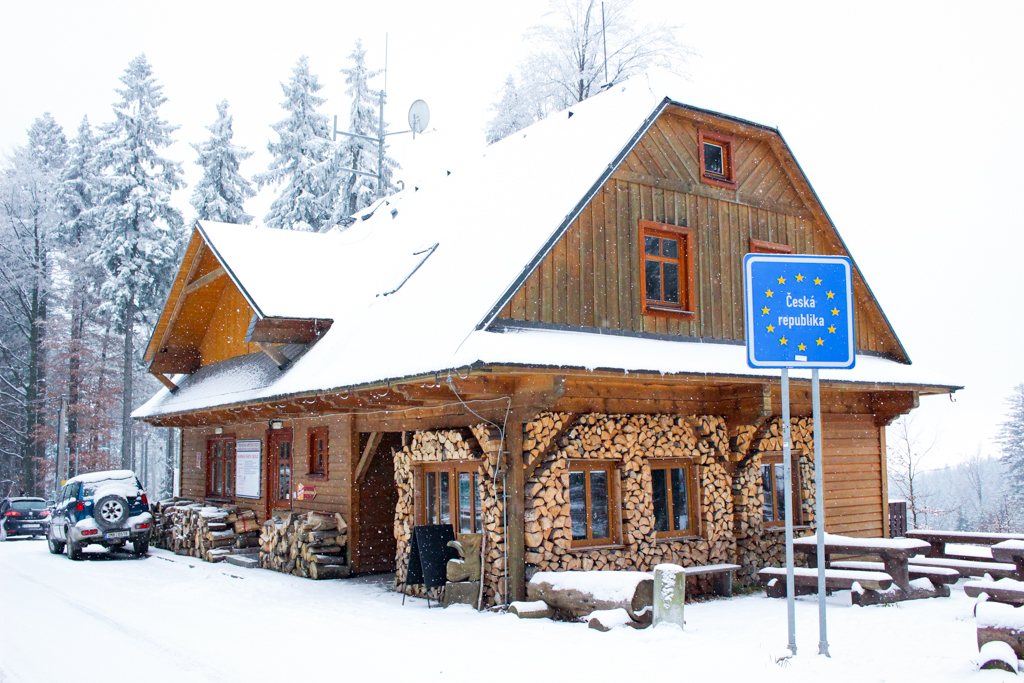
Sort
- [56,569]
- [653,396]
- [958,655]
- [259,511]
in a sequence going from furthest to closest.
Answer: [259,511] < [56,569] < [653,396] < [958,655]

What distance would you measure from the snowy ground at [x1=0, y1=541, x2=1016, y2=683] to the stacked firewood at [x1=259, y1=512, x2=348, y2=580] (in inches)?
54.1

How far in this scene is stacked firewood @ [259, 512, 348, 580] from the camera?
562 inches

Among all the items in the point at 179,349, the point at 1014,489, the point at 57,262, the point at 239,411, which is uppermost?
the point at 57,262

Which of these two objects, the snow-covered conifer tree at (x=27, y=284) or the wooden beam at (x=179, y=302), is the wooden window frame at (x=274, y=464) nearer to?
the wooden beam at (x=179, y=302)

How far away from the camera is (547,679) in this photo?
716cm

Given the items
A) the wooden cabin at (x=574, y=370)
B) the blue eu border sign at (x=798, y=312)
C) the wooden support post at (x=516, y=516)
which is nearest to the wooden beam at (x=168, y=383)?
the wooden cabin at (x=574, y=370)

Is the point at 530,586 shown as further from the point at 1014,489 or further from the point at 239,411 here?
the point at 1014,489

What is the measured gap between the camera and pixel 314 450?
16.1 meters

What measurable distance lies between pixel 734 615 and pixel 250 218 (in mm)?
30637

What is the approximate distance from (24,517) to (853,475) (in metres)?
24.3

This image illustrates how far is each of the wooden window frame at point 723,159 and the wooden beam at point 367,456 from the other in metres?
6.83

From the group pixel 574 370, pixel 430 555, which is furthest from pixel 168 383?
pixel 574 370

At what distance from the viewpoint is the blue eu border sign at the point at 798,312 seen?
7.34m

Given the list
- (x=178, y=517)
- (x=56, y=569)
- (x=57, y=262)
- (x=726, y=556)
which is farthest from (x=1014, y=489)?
(x=57, y=262)
